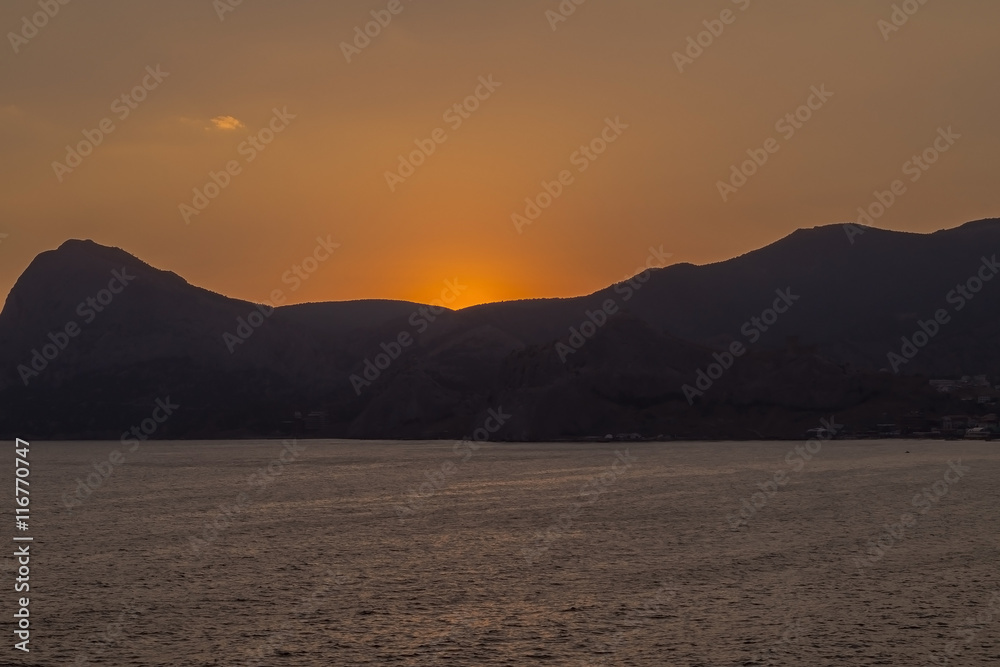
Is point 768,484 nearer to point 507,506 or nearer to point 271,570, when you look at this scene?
point 507,506

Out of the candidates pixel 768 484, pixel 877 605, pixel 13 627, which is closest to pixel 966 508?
pixel 768 484

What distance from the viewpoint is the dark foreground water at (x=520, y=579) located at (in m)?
44.8

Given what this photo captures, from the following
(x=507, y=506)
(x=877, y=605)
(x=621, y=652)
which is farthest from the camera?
(x=507, y=506)

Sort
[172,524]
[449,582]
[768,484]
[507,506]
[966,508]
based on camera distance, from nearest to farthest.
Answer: [449,582] → [172,524] → [966,508] → [507,506] → [768,484]

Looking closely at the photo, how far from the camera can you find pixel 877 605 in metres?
53.0

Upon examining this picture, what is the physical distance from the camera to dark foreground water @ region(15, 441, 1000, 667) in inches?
1764

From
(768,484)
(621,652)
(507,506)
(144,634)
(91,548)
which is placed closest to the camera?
(621,652)

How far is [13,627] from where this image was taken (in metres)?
48.3

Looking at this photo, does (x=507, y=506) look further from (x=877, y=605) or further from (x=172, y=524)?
(x=877, y=605)

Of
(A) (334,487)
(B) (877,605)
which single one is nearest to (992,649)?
(B) (877,605)

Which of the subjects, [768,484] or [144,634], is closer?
[144,634]

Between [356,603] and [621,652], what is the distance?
56.1 feet

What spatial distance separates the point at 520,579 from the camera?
6156cm

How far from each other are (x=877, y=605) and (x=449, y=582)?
24.7 m
